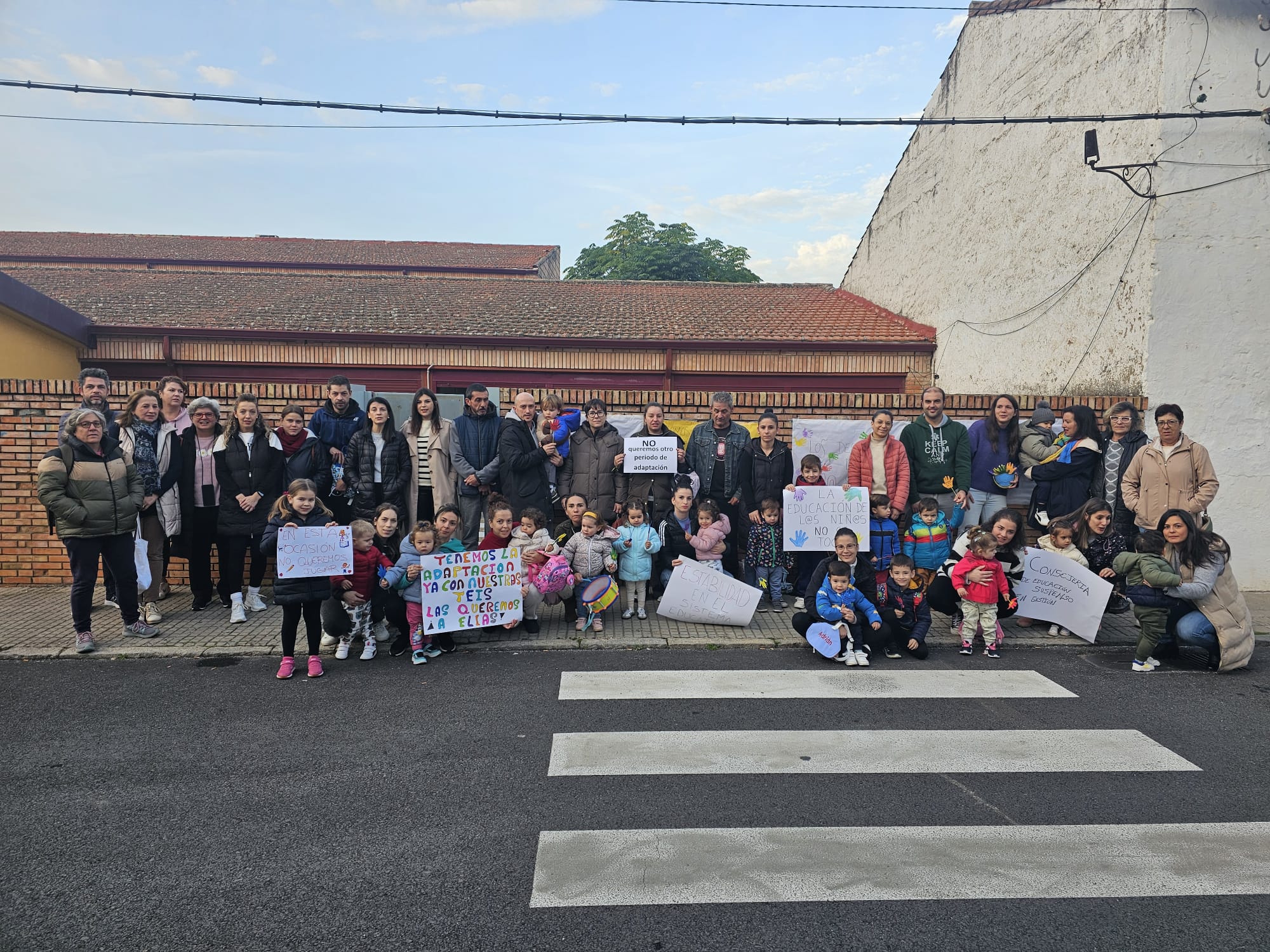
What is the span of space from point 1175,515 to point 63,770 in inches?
302

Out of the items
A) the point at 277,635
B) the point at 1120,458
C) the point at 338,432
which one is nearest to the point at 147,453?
the point at 338,432

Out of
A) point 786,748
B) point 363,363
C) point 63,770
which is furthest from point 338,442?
point 363,363

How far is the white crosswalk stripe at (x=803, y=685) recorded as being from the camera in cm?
545

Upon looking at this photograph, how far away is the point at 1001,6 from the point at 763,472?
387 inches

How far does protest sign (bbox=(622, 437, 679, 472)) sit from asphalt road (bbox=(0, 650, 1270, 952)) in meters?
2.08


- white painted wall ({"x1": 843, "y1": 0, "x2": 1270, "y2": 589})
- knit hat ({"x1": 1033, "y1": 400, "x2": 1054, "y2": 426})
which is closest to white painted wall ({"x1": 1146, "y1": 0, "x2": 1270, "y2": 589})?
white painted wall ({"x1": 843, "y1": 0, "x2": 1270, "y2": 589})

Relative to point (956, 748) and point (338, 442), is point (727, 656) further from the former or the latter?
point (338, 442)

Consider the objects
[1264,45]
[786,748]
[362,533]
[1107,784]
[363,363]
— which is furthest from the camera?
[363,363]

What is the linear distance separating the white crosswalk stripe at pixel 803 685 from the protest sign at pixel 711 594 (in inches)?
45.1

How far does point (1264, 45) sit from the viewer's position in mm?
8852

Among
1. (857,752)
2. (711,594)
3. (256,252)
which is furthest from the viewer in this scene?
(256,252)

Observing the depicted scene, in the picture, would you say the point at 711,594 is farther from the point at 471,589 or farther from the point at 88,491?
the point at 88,491

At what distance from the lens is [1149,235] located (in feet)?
29.4

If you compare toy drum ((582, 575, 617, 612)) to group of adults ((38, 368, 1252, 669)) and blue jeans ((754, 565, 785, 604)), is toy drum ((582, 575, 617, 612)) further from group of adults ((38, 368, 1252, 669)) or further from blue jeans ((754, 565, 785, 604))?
blue jeans ((754, 565, 785, 604))
